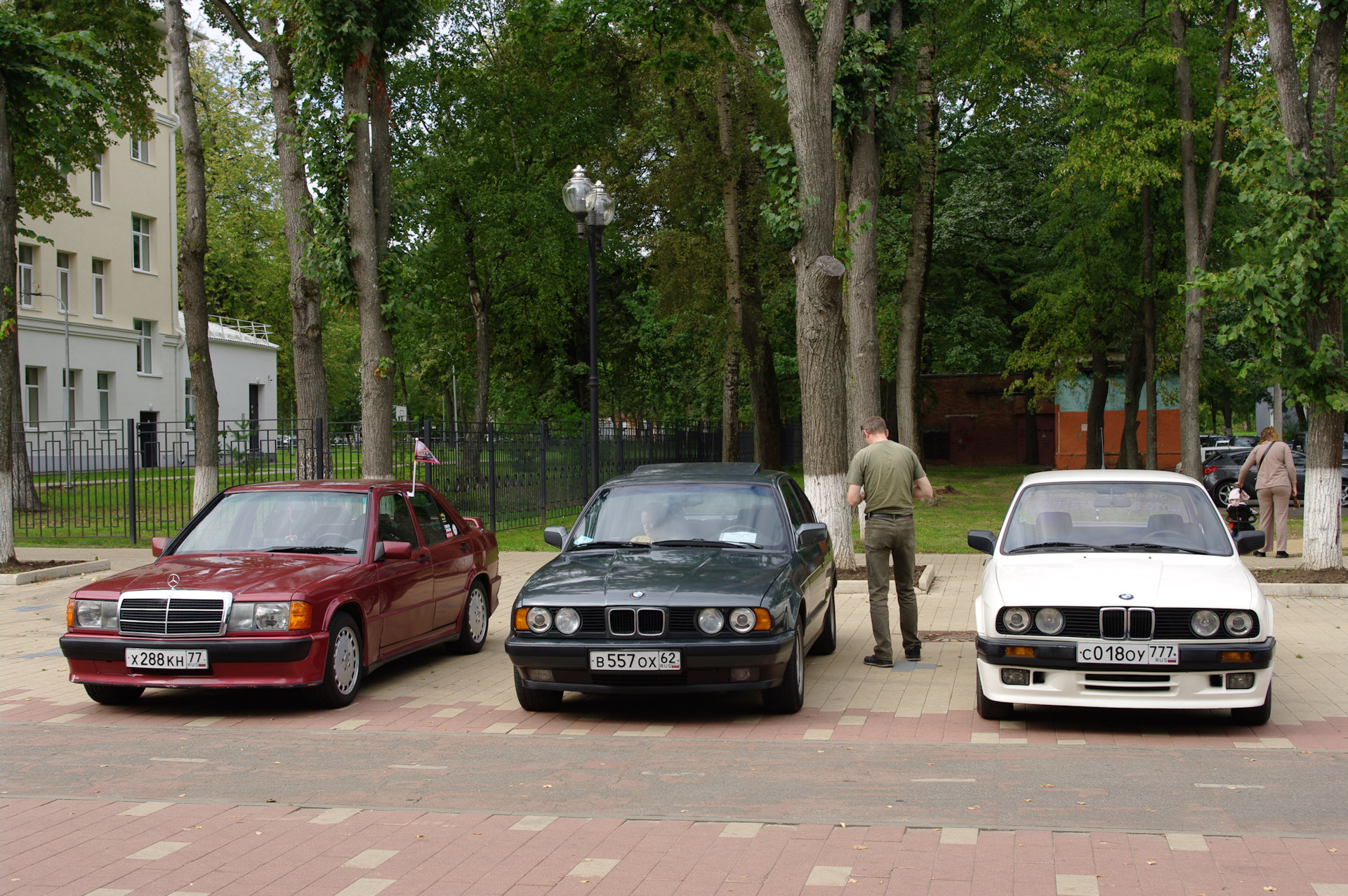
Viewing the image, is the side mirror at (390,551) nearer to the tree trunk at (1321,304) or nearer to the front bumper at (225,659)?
the front bumper at (225,659)

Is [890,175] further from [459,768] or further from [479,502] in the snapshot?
[459,768]

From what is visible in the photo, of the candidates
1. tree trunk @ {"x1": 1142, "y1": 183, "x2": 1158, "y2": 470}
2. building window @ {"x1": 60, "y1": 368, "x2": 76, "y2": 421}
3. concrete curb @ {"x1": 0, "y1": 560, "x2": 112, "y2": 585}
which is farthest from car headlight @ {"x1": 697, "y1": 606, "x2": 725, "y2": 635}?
building window @ {"x1": 60, "y1": 368, "x2": 76, "y2": 421}

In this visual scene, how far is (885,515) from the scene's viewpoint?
30.8 ft

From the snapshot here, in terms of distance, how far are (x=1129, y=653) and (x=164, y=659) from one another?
6.08 metres

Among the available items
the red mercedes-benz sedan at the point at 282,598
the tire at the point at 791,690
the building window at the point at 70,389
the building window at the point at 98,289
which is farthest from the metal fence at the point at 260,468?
the building window at the point at 98,289

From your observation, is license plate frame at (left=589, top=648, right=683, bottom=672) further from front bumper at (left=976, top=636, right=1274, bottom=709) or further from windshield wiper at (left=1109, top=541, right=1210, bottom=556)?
windshield wiper at (left=1109, top=541, right=1210, bottom=556)

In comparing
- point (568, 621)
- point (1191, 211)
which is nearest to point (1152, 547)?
point (568, 621)

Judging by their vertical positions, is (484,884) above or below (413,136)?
below

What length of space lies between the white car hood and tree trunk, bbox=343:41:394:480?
899 cm

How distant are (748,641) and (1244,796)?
278 centimetres

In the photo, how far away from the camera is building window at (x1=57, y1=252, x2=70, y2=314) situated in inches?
1657

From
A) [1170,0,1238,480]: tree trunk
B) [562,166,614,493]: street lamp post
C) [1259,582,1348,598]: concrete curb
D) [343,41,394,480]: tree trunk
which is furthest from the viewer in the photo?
[1170,0,1238,480]: tree trunk

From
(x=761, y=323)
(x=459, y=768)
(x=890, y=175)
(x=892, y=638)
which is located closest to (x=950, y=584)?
(x=892, y=638)

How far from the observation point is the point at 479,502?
21.1 m
